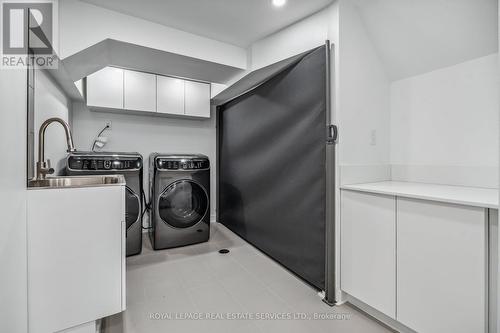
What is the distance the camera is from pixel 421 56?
1.70 meters

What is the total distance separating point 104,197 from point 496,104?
2.40 m

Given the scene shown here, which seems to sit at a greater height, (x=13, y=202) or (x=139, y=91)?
(x=139, y=91)

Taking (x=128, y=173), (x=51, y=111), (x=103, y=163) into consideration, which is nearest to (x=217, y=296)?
(x=128, y=173)

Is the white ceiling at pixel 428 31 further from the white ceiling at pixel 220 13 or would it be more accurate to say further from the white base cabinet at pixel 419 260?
the white base cabinet at pixel 419 260

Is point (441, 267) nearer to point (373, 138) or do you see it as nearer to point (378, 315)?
point (378, 315)

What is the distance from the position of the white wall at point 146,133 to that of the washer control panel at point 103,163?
2.30 feet

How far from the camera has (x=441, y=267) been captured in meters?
1.15

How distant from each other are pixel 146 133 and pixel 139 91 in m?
0.61

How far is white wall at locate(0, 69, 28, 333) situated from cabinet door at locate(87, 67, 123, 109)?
1564 millimetres

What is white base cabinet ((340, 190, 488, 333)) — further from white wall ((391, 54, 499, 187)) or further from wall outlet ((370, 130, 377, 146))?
white wall ((391, 54, 499, 187))

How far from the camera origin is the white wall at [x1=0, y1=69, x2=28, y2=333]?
2.62ft

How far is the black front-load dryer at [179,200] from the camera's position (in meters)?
2.56

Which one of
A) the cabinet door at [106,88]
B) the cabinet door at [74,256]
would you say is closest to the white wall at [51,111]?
the cabinet door at [106,88]

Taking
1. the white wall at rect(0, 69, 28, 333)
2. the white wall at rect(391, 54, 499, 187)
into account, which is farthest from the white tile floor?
the white wall at rect(391, 54, 499, 187)
